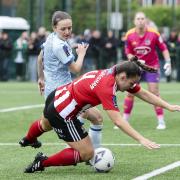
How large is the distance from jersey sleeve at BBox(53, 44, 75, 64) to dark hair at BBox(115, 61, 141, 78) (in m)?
1.44

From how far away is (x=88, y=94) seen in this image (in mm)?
9797

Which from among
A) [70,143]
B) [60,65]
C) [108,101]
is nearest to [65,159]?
[70,143]

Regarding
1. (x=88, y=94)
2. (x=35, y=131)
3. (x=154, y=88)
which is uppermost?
(x=88, y=94)

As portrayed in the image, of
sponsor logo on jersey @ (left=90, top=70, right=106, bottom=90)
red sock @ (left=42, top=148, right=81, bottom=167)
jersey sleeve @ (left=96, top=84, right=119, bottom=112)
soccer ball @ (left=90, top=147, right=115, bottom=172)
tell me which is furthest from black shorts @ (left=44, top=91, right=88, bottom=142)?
jersey sleeve @ (left=96, top=84, right=119, bottom=112)

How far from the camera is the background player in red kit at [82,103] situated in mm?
9578

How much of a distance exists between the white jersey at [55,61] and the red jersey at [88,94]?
97 centimetres

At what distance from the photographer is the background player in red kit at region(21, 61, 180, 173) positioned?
9578mm

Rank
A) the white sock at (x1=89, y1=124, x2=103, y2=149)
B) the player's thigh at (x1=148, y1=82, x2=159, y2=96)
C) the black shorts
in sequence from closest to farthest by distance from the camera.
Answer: the black shorts → the white sock at (x1=89, y1=124, x2=103, y2=149) → the player's thigh at (x1=148, y1=82, x2=159, y2=96)

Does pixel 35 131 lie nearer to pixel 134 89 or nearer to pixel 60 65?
pixel 60 65

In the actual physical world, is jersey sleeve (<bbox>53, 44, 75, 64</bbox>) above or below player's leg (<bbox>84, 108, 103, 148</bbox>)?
above

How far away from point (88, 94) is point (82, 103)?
0.16 m

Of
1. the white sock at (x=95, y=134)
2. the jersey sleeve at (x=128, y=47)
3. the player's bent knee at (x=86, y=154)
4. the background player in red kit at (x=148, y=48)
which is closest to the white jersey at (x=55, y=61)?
the white sock at (x=95, y=134)

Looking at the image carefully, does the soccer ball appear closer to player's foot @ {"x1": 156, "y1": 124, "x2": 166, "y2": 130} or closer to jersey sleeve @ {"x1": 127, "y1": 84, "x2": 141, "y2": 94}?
jersey sleeve @ {"x1": 127, "y1": 84, "x2": 141, "y2": 94}

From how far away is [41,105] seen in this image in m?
21.2
